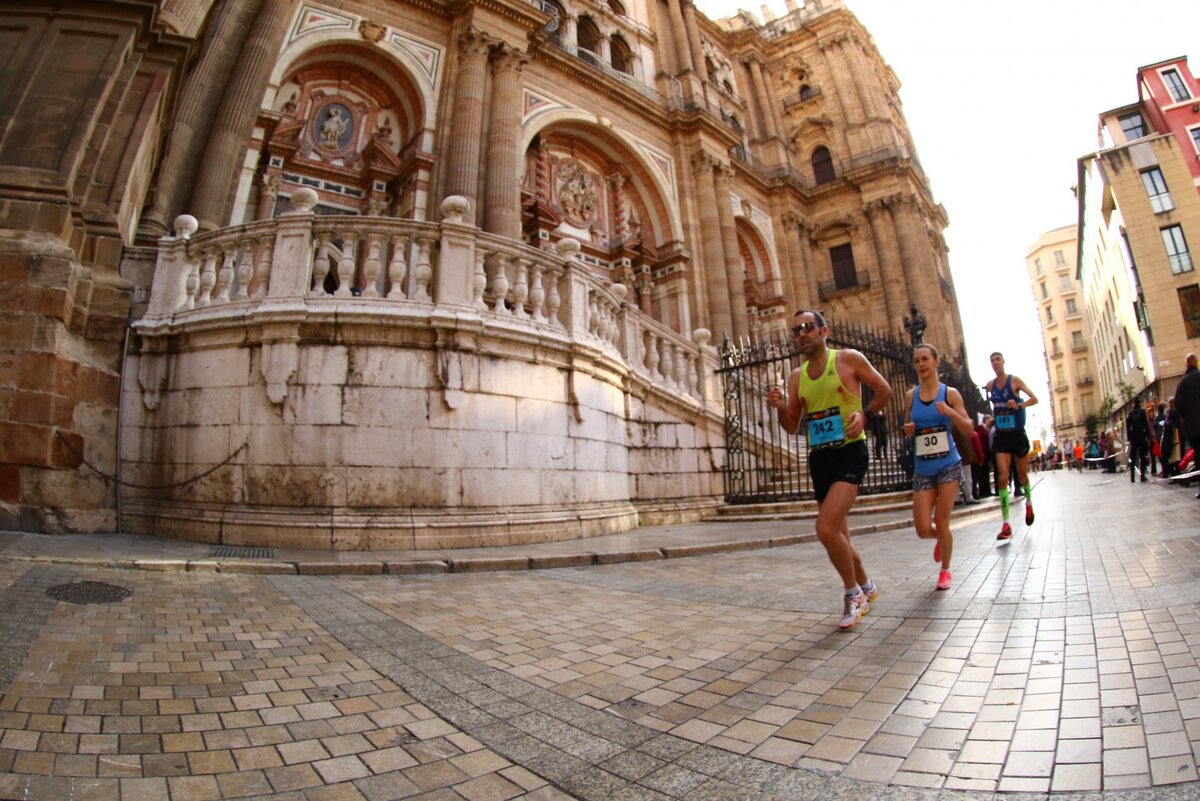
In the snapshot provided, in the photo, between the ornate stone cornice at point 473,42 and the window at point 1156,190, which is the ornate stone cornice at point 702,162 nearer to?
the ornate stone cornice at point 473,42

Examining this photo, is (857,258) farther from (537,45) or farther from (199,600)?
(199,600)

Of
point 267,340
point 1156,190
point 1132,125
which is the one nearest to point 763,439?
point 267,340

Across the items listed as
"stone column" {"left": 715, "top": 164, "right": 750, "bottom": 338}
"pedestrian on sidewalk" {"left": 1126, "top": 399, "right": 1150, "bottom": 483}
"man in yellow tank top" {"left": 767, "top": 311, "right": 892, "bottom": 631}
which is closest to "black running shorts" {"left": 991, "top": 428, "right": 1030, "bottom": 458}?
"man in yellow tank top" {"left": 767, "top": 311, "right": 892, "bottom": 631}

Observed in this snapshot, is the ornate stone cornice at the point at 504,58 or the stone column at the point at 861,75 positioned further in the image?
the stone column at the point at 861,75

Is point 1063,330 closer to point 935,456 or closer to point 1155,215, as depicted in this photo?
point 1155,215

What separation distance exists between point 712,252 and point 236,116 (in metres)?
15.3

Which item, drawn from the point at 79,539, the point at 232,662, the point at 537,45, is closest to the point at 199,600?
the point at 232,662

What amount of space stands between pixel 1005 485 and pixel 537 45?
59.7ft

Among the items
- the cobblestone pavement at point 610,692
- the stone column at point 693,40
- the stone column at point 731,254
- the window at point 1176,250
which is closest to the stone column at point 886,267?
the stone column at point 731,254

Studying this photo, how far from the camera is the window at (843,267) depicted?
2973 centimetres

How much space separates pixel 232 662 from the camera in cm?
268

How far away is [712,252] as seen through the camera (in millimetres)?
21578

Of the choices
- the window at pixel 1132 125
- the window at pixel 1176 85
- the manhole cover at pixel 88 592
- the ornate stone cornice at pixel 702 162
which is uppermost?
the window at pixel 1176 85

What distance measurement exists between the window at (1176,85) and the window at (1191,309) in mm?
11469
